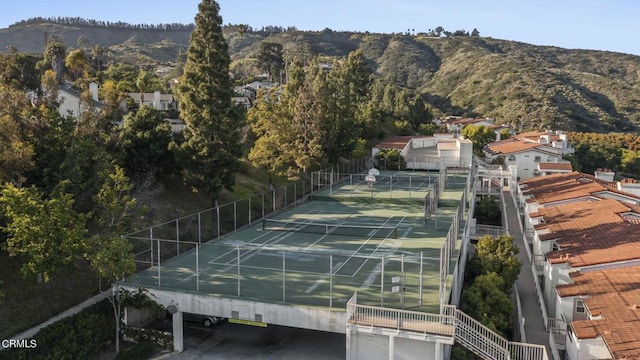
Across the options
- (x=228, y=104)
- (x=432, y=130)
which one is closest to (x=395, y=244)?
(x=228, y=104)

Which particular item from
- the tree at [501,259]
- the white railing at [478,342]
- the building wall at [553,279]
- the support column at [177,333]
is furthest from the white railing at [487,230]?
the support column at [177,333]

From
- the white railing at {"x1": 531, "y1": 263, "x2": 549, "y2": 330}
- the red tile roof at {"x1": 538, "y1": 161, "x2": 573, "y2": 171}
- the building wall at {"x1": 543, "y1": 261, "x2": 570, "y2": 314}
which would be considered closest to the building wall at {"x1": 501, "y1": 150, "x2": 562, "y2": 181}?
the red tile roof at {"x1": 538, "y1": 161, "x2": 573, "y2": 171}

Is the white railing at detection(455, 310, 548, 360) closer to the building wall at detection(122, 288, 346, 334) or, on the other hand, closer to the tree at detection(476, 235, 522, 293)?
the building wall at detection(122, 288, 346, 334)

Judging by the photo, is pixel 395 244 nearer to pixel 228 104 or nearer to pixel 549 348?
pixel 549 348

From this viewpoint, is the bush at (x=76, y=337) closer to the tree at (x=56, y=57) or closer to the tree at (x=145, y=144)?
the tree at (x=145, y=144)

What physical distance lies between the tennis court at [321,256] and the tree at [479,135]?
49.7 m

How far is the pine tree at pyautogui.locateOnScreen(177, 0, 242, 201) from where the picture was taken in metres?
38.5

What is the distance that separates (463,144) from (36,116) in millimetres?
55819

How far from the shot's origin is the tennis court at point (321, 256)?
2522 centimetres

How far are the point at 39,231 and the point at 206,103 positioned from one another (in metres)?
18.4

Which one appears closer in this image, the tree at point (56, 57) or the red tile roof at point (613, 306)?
the red tile roof at point (613, 306)

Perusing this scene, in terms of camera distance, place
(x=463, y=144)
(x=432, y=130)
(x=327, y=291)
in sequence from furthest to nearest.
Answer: (x=432, y=130) < (x=463, y=144) < (x=327, y=291)

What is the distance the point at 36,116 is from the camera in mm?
28891

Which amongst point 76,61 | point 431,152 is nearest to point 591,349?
point 431,152
